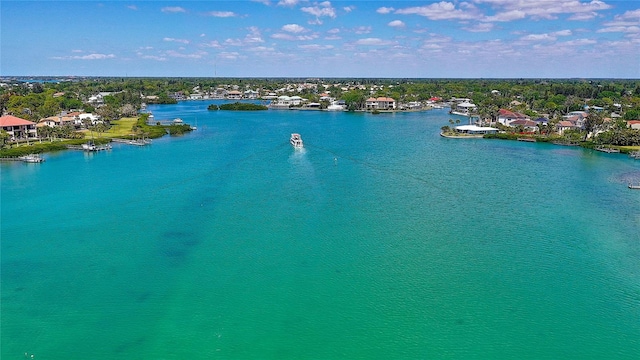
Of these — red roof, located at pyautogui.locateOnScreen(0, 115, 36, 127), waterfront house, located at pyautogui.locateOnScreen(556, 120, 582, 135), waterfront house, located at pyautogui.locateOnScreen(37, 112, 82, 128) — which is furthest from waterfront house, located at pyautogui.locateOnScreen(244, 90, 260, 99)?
waterfront house, located at pyautogui.locateOnScreen(556, 120, 582, 135)

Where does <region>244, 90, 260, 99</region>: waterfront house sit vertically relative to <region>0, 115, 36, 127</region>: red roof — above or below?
above

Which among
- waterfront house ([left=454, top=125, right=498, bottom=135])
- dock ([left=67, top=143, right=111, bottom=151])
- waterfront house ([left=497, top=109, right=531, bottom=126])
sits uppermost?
waterfront house ([left=497, top=109, right=531, bottom=126])

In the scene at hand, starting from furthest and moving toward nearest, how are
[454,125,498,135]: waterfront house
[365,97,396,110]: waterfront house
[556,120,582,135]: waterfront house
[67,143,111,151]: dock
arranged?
[365,97,396,110]: waterfront house < [454,125,498,135]: waterfront house < [556,120,582,135]: waterfront house < [67,143,111,151]: dock

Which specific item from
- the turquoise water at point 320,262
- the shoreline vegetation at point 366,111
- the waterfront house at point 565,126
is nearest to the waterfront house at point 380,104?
the shoreline vegetation at point 366,111

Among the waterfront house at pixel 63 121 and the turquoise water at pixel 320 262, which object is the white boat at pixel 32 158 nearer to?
the turquoise water at pixel 320 262

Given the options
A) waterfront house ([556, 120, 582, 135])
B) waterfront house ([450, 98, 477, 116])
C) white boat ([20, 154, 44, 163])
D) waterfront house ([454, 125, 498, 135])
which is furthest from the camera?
waterfront house ([450, 98, 477, 116])

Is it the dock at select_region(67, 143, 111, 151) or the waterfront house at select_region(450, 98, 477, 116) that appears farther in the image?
the waterfront house at select_region(450, 98, 477, 116)

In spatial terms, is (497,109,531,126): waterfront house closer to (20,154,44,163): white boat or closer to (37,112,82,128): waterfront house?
(20,154,44,163): white boat
